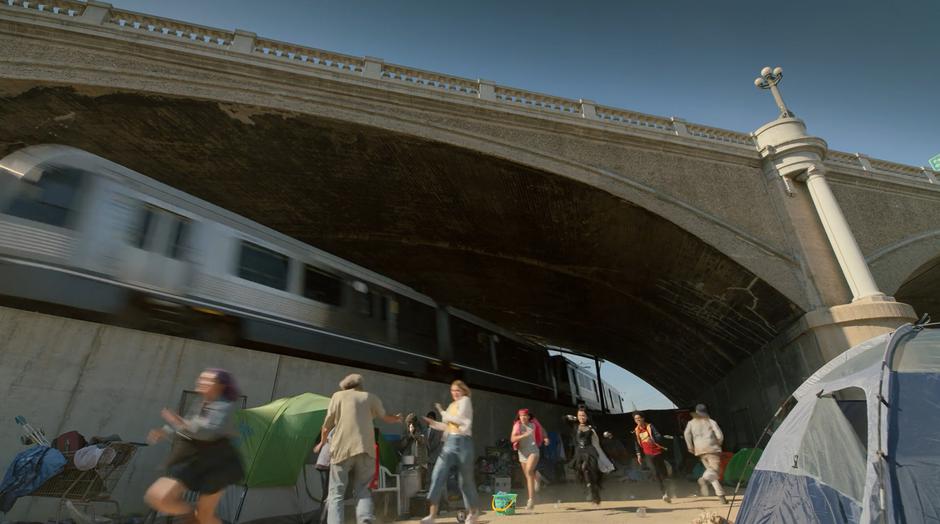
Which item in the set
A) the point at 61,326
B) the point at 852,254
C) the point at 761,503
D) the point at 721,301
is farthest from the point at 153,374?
the point at 852,254

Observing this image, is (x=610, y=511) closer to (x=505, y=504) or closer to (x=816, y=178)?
(x=505, y=504)

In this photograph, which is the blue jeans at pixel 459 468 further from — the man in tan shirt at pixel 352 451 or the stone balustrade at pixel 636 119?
the stone balustrade at pixel 636 119

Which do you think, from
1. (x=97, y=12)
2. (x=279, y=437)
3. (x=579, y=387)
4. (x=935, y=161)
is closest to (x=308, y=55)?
(x=97, y=12)

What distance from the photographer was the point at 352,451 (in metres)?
3.85

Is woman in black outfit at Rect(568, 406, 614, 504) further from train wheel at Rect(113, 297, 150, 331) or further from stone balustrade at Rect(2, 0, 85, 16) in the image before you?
stone balustrade at Rect(2, 0, 85, 16)

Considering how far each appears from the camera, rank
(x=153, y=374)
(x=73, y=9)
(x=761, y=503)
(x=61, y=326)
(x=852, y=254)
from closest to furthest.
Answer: (x=761, y=503), (x=61, y=326), (x=153, y=374), (x=73, y=9), (x=852, y=254)

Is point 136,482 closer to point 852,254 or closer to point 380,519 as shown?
point 380,519

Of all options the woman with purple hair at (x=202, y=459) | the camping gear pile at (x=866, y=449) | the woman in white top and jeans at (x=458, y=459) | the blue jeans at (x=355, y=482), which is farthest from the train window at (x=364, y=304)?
the camping gear pile at (x=866, y=449)

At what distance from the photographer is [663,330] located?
17.0m

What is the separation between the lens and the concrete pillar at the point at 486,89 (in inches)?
460

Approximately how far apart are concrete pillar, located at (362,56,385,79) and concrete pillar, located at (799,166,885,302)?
12029 mm

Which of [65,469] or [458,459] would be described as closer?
[65,469]

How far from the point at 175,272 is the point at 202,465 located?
456 centimetres

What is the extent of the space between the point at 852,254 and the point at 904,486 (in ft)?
35.8
